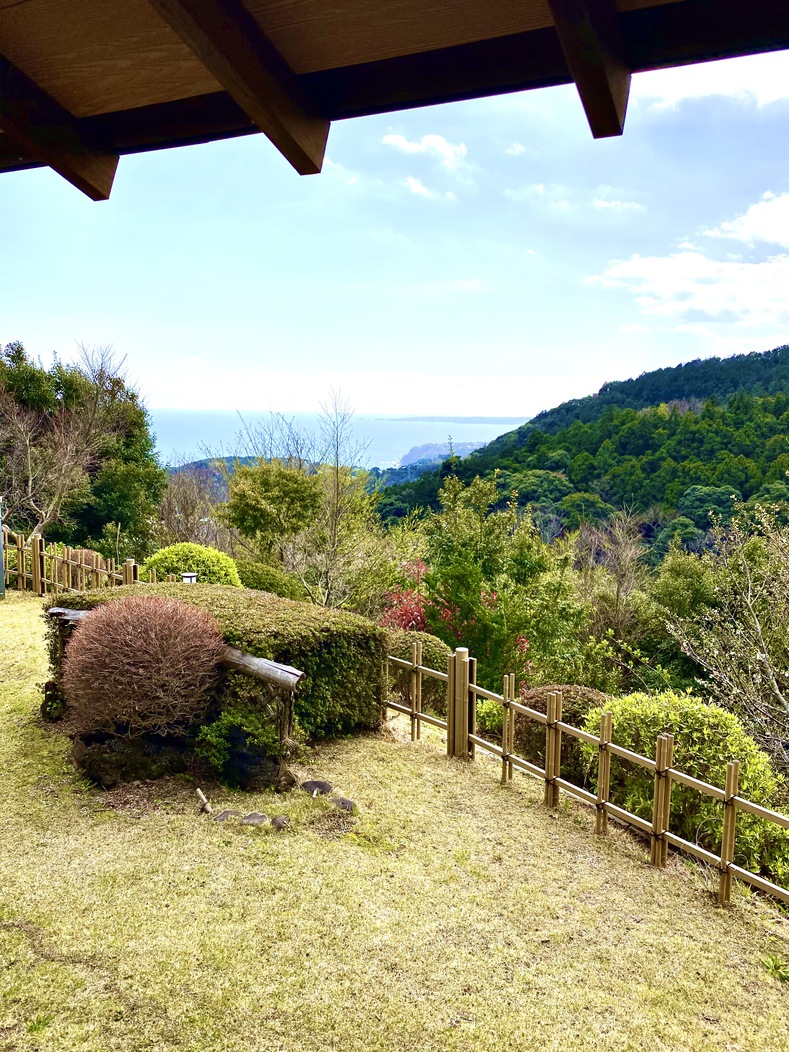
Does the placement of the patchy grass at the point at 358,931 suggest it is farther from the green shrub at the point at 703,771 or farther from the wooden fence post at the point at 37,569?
the wooden fence post at the point at 37,569

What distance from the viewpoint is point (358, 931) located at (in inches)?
139

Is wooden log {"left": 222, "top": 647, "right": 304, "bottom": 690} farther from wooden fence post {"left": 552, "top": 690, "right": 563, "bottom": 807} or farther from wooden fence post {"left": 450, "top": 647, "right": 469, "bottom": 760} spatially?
Answer: wooden fence post {"left": 552, "top": 690, "right": 563, "bottom": 807}

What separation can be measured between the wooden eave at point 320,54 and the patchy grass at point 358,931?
3203 mm

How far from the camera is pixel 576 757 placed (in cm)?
637

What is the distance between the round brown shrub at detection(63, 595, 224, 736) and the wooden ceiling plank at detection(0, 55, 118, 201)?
354cm

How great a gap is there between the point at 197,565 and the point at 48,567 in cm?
340

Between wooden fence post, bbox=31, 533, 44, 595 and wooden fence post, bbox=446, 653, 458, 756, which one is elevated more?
wooden fence post, bbox=31, 533, 44, 595

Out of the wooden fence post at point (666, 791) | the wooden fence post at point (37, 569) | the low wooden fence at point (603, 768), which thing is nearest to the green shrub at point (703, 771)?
the low wooden fence at point (603, 768)

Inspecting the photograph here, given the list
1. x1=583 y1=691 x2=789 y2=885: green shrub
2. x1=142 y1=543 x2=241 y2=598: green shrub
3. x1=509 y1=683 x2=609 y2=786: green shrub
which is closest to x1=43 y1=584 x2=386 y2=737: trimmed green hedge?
x1=509 y1=683 x2=609 y2=786: green shrub

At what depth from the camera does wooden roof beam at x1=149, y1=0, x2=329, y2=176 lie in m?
1.35

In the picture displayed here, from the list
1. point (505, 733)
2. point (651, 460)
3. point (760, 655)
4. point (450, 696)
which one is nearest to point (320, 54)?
point (505, 733)

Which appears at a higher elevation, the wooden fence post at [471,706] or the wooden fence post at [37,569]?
the wooden fence post at [37,569]

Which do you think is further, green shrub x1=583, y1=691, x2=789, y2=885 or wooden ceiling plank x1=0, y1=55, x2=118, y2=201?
green shrub x1=583, y1=691, x2=789, y2=885

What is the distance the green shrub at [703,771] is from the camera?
4801 millimetres
